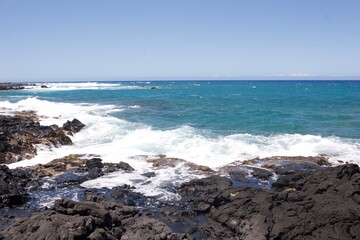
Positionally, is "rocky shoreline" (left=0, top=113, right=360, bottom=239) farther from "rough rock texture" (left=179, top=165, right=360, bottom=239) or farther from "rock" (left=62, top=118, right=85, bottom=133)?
"rock" (left=62, top=118, right=85, bottom=133)

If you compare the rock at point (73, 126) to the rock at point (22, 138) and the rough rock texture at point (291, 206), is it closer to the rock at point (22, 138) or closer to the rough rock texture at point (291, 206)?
the rock at point (22, 138)

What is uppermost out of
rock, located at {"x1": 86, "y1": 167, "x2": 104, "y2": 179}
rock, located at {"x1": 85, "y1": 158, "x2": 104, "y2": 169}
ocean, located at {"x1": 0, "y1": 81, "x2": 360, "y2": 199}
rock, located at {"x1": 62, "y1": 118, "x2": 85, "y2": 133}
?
rock, located at {"x1": 62, "y1": 118, "x2": 85, "y2": 133}

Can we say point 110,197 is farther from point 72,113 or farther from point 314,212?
point 72,113

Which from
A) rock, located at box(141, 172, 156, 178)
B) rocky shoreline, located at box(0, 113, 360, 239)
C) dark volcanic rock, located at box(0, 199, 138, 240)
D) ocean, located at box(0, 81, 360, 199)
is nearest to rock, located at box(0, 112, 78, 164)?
ocean, located at box(0, 81, 360, 199)

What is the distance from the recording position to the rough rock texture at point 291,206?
11.3 meters

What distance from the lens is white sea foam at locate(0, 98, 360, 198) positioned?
18.6 meters

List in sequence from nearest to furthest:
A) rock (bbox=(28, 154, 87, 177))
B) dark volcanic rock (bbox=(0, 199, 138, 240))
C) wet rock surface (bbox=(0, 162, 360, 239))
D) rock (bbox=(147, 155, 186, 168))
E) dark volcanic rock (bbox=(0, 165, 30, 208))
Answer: dark volcanic rock (bbox=(0, 199, 138, 240))
wet rock surface (bbox=(0, 162, 360, 239))
dark volcanic rock (bbox=(0, 165, 30, 208))
rock (bbox=(28, 154, 87, 177))
rock (bbox=(147, 155, 186, 168))

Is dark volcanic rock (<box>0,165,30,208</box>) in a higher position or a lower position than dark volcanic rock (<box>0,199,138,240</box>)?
lower

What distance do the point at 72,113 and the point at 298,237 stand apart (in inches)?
1514

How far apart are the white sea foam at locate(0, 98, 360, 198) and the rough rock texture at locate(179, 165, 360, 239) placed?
2.36 m

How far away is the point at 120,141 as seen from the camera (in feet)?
93.1

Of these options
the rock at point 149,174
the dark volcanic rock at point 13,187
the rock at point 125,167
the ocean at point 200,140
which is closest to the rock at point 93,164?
the rock at point 125,167

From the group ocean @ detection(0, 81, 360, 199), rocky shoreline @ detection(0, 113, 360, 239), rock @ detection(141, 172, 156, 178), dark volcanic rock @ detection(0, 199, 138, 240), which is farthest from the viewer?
ocean @ detection(0, 81, 360, 199)

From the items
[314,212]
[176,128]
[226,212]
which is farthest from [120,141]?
[314,212]
